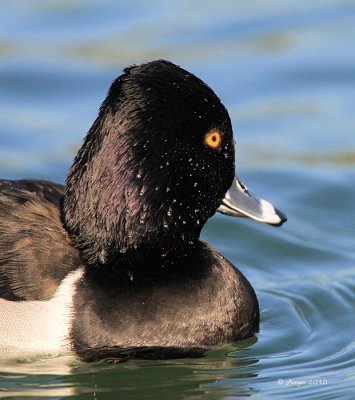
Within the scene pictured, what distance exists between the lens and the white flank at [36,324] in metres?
6.82

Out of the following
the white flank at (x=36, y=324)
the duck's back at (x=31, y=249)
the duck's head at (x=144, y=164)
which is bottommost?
the white flank at (x=36, y=324)

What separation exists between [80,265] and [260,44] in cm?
531

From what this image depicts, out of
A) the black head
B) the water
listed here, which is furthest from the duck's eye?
the water

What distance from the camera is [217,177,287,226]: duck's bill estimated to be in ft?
25.1

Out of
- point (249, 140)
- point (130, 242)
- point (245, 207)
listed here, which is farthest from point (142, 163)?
point (249, 140)

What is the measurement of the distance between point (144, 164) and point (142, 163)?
A: 1cm

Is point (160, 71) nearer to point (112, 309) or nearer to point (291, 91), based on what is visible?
point (112, 309)

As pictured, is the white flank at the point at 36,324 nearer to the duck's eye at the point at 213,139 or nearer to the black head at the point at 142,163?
the black head at the point at 142,163

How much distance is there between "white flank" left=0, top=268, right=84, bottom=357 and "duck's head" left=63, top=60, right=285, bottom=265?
1.30 feet

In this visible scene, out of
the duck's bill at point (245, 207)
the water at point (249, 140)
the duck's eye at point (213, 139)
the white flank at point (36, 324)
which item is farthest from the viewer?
the duck's bill at point (245, 207)

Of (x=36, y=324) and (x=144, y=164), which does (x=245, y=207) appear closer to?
(x=144, y=164)

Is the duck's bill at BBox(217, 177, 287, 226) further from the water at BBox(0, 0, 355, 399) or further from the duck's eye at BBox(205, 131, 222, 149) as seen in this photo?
the water at BBox(0, 0, 355, 399)

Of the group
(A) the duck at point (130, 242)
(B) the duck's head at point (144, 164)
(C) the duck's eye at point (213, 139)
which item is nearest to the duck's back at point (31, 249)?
(A) the duck at point (130, 242)

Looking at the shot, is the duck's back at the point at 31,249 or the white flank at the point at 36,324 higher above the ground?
the duck's back at the point at 31,249
